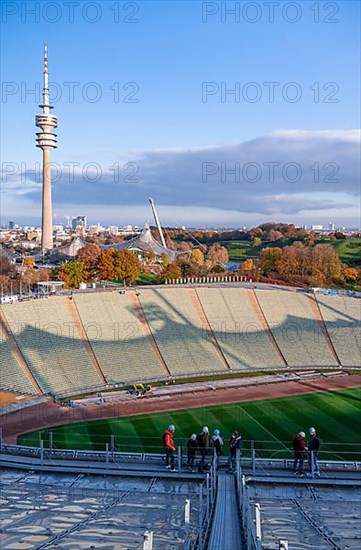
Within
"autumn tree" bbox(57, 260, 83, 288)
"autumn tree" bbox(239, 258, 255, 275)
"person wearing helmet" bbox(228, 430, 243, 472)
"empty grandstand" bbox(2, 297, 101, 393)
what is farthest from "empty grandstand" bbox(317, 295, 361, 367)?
"autumn tree" bbox(239, 258, 255, 275)

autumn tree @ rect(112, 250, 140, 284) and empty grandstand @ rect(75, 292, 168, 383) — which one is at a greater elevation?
autumn tree @ rect(112, 250, 140, 284)

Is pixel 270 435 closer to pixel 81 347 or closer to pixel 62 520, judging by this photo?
pixel 81 347

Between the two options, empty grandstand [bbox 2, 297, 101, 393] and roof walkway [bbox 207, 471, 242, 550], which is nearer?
roof walkway [bbox 207, 471, 242, 550]

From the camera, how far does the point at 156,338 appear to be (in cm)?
3550

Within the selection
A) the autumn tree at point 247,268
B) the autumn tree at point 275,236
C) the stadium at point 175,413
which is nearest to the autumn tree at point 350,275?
the autumn tree at point 247,268

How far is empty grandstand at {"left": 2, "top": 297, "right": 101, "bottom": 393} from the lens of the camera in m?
29.4

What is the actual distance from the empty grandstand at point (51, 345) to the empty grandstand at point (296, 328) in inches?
546

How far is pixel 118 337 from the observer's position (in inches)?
1372

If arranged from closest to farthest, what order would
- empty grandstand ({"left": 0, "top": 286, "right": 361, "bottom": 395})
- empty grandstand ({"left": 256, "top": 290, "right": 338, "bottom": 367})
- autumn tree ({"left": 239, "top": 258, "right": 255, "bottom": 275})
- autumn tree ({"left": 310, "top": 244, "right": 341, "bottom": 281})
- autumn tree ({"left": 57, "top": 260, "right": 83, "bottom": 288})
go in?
empty grandstand ({"left": 0, "top": 286, "right": 361, "bottom": 395})
empty grandstand ({"left": 256, "top": 290, "right": 338, "bottom": 367})
autumn tree ({"left": 57, "top": 260, "right": 83, "bottom": 288})
autumn tree ({"left": 310, "top": 244, "right": 341, "bottom": 281})
autumn tree ({"left": 239, "top": 258, "right": 255, "bottom": 275})

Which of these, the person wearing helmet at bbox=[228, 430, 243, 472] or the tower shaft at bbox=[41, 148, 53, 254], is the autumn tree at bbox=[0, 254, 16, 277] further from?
the person wearing helmet at bbox=[228, 430, 243, 472]

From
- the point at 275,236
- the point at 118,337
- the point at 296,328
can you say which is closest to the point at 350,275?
the point at 296,328

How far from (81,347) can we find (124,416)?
8.64 m

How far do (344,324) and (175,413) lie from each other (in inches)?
765

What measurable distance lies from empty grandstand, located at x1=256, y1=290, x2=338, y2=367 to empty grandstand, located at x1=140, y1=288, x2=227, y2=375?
17.5 ft
